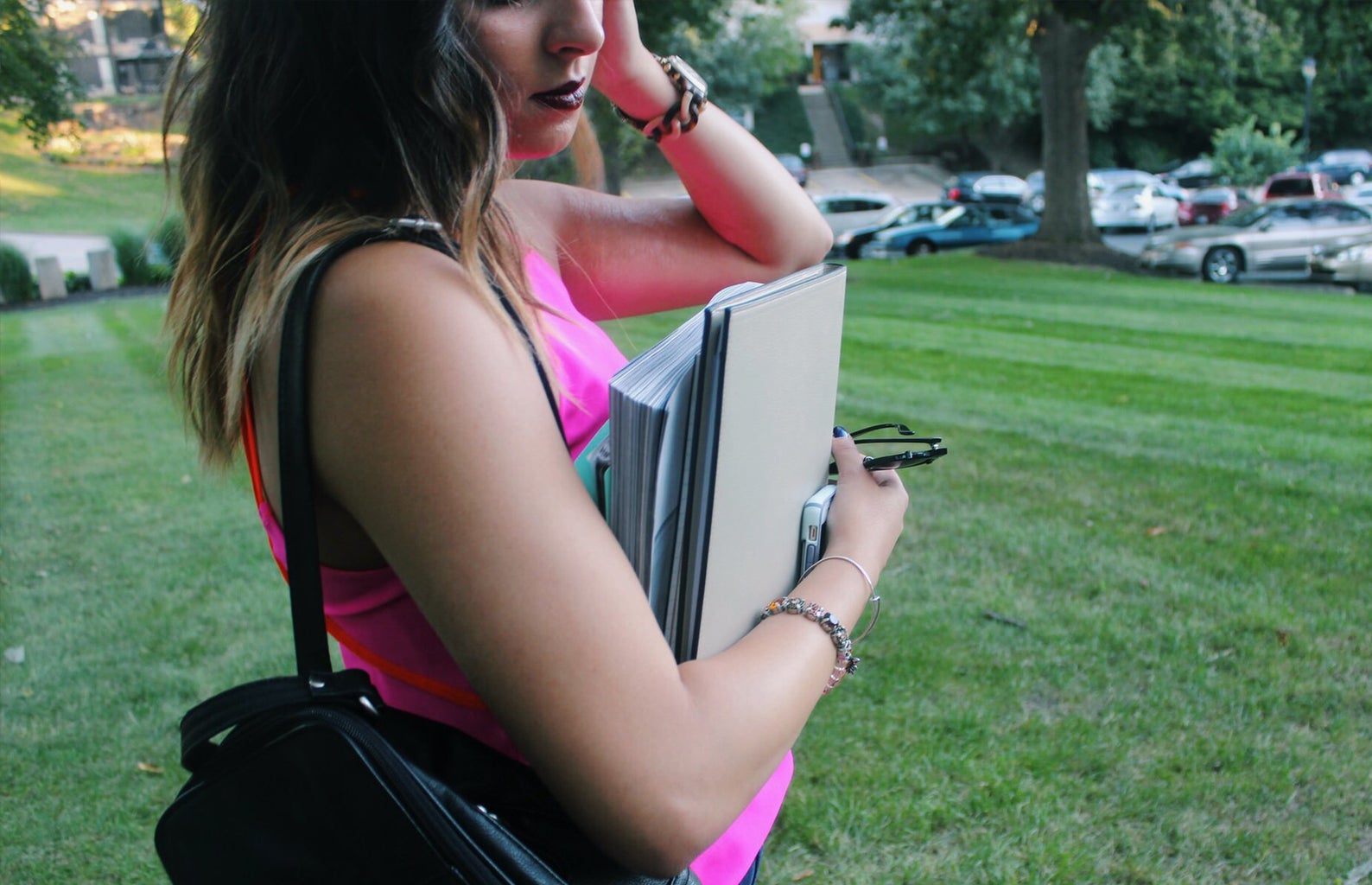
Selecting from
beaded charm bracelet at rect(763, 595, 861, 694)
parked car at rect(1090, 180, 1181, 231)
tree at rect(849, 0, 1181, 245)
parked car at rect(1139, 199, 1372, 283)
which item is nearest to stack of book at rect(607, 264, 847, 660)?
beaded charm bracelet at rect(763, 595, 861, 694)

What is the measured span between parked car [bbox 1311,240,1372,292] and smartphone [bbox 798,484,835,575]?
19895 millimetres

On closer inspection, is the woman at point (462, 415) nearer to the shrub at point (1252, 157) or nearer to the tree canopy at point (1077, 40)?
the tree canopy at point (1077, 40)

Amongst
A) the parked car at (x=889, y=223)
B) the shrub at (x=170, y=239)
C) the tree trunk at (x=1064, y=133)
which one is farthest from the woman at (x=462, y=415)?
the parked car at (x=889, y=223)

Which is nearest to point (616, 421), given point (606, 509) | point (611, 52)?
point (606, 509)

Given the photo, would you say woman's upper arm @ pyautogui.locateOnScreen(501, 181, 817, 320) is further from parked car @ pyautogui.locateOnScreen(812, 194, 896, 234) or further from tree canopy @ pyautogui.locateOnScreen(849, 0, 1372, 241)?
parked car @ pyautogui.locateOnScreen(812, 194, 896, 234)

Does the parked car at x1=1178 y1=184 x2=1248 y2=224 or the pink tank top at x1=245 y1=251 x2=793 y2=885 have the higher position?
the pink tank top at x1=245 y1=251 x2=793 y2=885

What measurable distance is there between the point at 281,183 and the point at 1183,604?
3.99 m

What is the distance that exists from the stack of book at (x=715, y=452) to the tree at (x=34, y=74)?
858 centimetres

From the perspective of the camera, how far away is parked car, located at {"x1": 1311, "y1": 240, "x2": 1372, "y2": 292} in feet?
58.6

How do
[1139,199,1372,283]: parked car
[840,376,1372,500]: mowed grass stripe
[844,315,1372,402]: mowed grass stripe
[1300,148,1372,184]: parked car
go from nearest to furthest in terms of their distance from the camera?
[840,376,1372,500]: mowed grass stripe → [844,315,1372,402]: mowed grass stripe → [1139,199,1372,283]: parked car → [1300,148,1372,184]: parked car

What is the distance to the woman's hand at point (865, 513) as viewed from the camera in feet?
4.10

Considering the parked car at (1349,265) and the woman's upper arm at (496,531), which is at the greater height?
the woman's upper arm at (496,531)

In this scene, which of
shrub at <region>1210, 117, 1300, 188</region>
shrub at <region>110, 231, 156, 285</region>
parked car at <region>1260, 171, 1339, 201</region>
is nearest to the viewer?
shrub at <region>110, 231, 156, 285</region>

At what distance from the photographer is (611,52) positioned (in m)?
1.57
